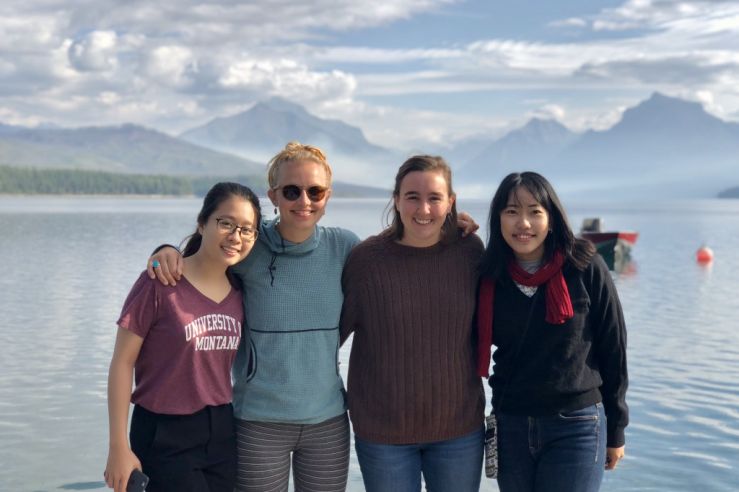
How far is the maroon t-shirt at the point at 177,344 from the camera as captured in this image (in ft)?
12.1

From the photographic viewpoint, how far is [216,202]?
394 centimetres

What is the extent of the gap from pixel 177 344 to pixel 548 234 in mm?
1825

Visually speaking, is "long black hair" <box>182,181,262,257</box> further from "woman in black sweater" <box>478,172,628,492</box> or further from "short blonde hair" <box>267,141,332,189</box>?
"woman in black sweater" <box>478,172,628,492</box>

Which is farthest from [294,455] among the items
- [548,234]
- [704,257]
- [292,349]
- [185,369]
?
[704,257]

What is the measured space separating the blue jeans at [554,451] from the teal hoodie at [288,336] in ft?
2.84

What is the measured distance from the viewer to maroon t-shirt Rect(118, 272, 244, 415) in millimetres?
3699

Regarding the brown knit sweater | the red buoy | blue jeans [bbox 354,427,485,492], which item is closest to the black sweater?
the brown knit sweater

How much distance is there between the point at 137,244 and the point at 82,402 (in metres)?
33.7

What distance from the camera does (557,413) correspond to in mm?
3844

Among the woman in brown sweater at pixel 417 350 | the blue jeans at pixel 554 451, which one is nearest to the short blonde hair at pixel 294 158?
the woman in brown sweater at pixel 417 350

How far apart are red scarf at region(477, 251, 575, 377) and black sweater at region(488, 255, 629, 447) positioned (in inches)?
1.6

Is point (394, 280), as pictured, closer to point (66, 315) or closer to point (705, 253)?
point (66, 315)

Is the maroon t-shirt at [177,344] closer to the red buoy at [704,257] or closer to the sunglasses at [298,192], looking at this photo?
the sunglasses at [298,192]


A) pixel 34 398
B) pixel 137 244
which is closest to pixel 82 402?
pixel 34 398
